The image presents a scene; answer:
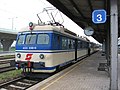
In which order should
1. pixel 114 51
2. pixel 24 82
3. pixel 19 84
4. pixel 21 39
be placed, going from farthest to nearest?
pixel 21 39 < pixel 24 82 < pixel 19 84 < pixel 114 51

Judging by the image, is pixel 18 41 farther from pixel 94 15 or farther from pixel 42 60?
pixel 94 15

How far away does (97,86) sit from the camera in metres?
9.59

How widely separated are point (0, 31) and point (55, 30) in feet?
130

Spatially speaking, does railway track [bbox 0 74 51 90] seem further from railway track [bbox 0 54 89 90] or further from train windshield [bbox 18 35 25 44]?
train windshield [bbox 18 35 25 44]

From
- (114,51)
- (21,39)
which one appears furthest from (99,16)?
(21,39)

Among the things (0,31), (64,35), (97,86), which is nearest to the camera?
(97,86)

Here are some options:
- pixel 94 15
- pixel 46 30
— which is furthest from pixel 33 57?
pixel 94 15

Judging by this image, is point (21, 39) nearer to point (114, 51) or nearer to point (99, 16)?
point (99, 16)

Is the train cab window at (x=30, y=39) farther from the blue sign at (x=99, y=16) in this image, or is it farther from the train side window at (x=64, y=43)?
the blue sign at (x=99, y=16)

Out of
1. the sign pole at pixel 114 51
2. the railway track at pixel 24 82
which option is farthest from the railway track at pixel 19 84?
the sign pole at pixel 114 51

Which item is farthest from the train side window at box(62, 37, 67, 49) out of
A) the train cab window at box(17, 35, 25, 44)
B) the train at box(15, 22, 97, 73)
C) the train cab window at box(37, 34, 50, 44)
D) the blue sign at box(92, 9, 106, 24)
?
the blue sign at box(92, 9, 106, 24)

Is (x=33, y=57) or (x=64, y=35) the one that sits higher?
(x=64, y=35)

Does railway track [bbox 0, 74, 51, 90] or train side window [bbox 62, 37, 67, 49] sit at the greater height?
train side window [bbox 62, 37, 67, 49]

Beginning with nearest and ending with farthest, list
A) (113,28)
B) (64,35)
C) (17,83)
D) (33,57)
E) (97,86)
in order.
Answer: (113,28) < (97,86) < (17,83) < (33,57) < (64,35)
